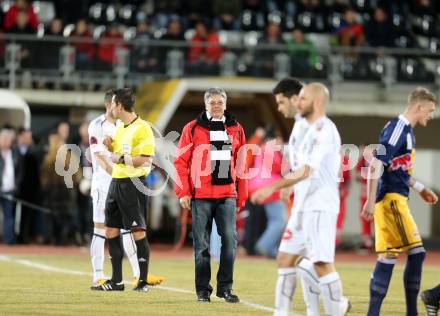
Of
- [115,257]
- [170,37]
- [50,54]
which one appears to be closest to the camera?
[115,257]

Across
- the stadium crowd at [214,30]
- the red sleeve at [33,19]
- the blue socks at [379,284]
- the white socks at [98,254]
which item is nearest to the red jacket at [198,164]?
the white socks at [98,254]

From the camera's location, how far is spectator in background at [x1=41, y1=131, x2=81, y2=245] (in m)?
22.3

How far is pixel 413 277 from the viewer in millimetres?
10508

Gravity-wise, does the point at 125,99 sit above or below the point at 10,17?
below

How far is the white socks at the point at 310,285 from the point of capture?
361 inches

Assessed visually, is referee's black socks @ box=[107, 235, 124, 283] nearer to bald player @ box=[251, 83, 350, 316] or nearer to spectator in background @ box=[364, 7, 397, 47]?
bald player @ box=[251, 83, 350, 316]

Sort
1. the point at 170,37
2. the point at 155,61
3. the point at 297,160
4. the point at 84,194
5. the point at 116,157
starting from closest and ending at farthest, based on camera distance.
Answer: the point at 297,160, the point at 116,157, the point at 84,194, the point at 155,61, the point at 170,37

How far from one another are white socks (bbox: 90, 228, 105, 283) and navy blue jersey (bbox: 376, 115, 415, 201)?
3910mm

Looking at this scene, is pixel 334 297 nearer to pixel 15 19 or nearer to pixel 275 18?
pixel 15 19

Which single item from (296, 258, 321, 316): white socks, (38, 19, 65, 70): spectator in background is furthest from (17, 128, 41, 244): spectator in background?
(296, 258, 321, 316): white socks

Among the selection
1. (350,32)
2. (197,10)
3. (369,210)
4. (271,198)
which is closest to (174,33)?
(197,10)

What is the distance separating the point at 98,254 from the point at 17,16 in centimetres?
1272

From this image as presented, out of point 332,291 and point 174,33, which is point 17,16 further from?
point 332,291

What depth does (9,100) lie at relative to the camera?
2283 cm
